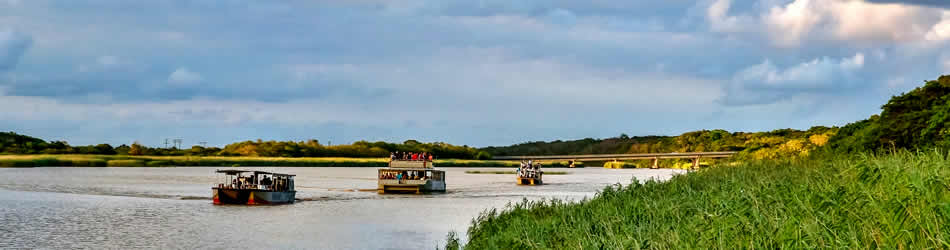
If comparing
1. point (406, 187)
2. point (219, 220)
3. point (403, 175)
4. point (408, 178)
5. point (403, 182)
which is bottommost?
point (219, 220)

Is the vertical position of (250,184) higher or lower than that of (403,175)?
lower

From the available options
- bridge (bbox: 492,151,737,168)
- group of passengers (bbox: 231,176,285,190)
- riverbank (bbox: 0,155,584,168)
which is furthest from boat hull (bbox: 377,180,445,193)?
bridge (bbox: 492,151,737,168)

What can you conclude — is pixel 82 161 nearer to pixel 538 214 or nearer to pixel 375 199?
pixel 375 199

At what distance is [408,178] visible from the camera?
7050 cm

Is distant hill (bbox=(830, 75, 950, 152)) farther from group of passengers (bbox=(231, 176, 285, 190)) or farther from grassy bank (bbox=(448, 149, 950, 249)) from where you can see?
group of passengers (bbox=(231, 176, 285, 190))

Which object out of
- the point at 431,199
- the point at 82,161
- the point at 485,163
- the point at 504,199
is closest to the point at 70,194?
the point at 431,199

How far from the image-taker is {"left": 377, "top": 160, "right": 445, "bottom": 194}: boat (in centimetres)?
6969

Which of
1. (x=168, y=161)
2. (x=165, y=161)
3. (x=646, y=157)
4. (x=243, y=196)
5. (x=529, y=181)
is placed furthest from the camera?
(x=646, y=157)

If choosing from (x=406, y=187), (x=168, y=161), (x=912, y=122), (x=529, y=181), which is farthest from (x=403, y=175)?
(x=168, y=161)

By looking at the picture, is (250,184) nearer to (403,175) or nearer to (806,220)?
(403,175)

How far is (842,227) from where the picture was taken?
11.2 metres

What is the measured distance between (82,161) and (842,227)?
141940mm

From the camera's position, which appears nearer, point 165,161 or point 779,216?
point 779,216

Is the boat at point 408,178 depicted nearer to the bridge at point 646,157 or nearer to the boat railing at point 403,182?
the boat railing at point 403,182
